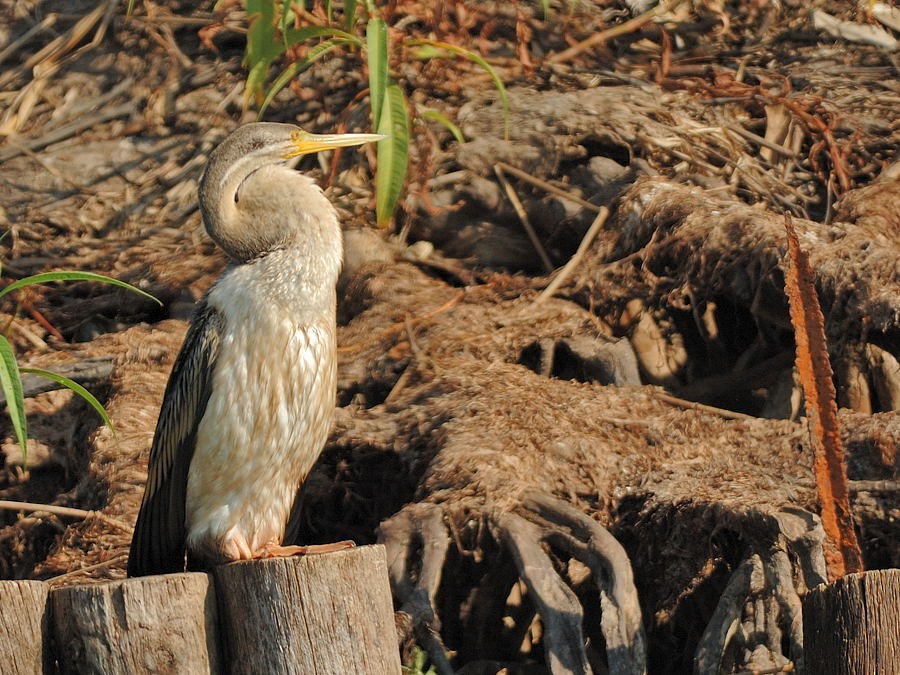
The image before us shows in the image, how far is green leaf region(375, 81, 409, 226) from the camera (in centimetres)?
564

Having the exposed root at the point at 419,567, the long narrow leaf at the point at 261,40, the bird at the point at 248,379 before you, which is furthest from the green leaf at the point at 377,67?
the exposed root at the point at 419,567

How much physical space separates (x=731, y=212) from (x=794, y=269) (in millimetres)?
2525

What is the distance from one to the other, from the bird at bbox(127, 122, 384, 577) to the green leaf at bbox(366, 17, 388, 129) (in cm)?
116

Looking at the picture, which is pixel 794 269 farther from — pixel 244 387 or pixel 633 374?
pixel 633 374

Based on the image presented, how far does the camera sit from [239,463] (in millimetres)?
3900

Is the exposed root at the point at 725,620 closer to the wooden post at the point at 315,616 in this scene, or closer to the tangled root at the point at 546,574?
the tangled root at the point at 546,574

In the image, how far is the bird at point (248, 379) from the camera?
389cm

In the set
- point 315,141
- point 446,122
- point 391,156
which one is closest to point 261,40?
point 391,156

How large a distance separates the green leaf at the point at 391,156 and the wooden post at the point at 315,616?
298 centimetres

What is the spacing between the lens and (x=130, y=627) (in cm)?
280

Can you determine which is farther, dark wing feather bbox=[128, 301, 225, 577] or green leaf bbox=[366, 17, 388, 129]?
green leaf bbox=[366, 17, 388, 129]

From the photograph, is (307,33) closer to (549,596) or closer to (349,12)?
(349,12)

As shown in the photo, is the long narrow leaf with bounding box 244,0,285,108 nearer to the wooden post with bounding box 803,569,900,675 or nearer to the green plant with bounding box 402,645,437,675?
the green plant with bounding box 402,645,437,675

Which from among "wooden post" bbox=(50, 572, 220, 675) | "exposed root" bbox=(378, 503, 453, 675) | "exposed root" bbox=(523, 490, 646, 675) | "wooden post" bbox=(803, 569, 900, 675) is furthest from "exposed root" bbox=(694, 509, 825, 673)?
"wooden post" bbox=(50, 572, 220, 675)
